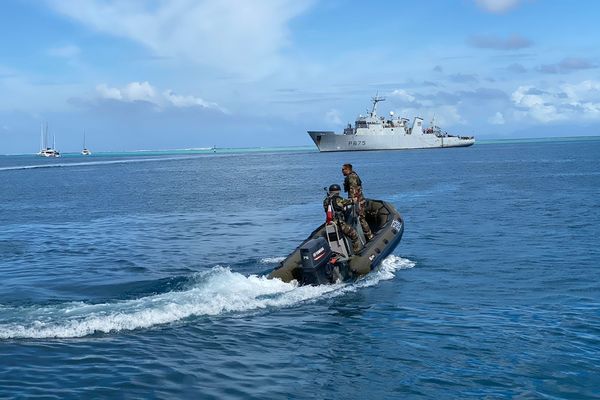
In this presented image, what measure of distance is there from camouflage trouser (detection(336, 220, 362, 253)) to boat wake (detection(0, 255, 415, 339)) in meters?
1.39

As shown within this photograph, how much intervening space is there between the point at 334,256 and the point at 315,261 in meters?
1.41

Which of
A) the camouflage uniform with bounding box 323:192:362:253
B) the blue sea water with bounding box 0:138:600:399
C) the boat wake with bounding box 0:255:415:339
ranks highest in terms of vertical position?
the camouflage uniform with bounding box 323:192:362:253

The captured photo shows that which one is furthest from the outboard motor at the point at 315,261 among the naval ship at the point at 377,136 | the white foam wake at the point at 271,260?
the naval ship at the point at 377,136

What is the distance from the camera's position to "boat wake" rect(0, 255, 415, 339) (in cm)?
1012

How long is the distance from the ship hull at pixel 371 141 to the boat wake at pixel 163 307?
116 m

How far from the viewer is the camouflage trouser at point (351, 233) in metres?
14.7

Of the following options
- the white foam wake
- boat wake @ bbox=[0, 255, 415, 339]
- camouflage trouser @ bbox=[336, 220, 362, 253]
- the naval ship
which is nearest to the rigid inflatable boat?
camouflage trouser @ bbox=[336, 220, 362, 253]

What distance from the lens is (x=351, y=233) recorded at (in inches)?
584

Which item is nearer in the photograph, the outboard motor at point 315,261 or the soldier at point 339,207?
the outboard motor at point 315,261

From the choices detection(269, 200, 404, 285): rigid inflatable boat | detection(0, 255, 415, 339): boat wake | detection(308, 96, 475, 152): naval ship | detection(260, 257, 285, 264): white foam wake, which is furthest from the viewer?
detection(308, 96, 475, 152): naval ship

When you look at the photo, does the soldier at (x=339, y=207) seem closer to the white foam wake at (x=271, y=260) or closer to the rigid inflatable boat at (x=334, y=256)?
the rigid inflatable boat at (x=334, y=256)

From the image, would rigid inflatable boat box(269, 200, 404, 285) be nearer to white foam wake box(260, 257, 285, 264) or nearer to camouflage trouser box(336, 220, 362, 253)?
camouflage trouser box(336, 220, 362, 253)

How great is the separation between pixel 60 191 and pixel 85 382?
4427cm

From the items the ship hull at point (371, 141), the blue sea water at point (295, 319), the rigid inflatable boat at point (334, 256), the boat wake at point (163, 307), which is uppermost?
the ship hull at point (371, 141)
